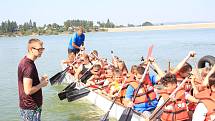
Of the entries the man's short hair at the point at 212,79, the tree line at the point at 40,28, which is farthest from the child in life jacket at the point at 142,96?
the tree line at the point at 40,28

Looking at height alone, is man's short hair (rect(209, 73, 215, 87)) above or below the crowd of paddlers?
above

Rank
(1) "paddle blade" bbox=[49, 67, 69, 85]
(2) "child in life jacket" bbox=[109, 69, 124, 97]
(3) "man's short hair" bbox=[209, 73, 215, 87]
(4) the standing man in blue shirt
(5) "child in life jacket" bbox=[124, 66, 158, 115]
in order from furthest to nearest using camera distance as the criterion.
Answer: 1. (1) "paddle blade" bbox=[49, 67, 69, 85]
2. (4) the standing man in blue shirt
3. (2) "child in life jacket" bbox=[109, 69, 124, 97]
4. (5) "child in life jacket" bbox=[124, 66, 158, 115]
5. (3) "man's short hair" bbox=[209, 73, 215, 87]

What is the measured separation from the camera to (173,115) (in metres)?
5.67

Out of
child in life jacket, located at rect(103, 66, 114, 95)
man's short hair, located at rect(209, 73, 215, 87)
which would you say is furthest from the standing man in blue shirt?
man's short hair, located at rect(209, 73, 215, 87)

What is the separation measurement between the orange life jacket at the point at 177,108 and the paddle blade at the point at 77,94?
15.4 feet

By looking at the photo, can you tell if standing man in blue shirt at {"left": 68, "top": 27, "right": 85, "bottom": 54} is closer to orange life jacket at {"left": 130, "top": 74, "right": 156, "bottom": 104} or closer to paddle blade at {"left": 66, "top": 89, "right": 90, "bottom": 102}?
paddle blade at {"left": 66, "top": 89, "right": 90, "bottom": 102}

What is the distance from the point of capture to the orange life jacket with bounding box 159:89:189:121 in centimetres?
566

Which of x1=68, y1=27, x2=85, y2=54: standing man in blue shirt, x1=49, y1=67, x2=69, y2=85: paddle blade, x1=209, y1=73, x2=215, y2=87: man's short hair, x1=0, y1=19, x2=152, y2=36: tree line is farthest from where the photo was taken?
x1=0, y1=19, x2=152, y2=36: tree line

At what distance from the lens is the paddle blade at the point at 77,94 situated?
10.3 meters

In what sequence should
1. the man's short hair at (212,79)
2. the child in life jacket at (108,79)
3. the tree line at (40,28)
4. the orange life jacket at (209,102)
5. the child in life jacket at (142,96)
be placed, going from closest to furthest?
1. the man's short hair at (212,79)
2. the orange life jacket at (209,102)
3. the child in life jacket at (142,96)
4. the child in life jacket at (108,79)
5. the tree line at (40,28)

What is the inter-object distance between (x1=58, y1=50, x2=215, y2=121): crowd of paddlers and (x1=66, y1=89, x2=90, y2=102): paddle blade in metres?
0.24

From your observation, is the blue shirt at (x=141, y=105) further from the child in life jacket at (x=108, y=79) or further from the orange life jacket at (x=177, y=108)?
the child in life jacket at (x=108, y=79)

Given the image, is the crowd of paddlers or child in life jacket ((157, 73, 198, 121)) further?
child in life jacket ((157, 73, 198, 121))

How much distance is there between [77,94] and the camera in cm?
1030
